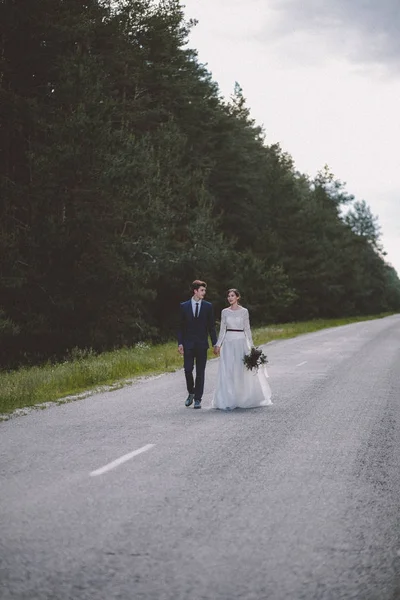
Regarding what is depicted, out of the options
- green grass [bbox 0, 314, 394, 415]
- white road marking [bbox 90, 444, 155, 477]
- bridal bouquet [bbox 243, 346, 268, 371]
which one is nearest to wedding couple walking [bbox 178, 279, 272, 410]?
bridal bouquet [bbox 243, 346, 268, 371]

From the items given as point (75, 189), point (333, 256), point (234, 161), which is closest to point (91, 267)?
point (75, 189)

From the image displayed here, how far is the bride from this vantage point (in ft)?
41.8

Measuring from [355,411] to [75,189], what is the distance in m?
20.4

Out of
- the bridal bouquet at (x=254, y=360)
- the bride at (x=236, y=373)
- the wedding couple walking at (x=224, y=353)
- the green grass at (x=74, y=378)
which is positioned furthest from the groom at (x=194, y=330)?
the green grass at (x=74, y=378)

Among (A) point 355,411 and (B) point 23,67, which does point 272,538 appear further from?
(B) point 23,67

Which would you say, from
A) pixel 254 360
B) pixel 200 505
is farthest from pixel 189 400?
pixel 200 505

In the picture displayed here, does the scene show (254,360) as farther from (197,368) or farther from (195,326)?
(195,326)

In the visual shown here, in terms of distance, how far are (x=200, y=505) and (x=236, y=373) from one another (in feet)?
21.9

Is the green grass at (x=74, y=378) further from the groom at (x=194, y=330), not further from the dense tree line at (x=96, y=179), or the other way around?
the dense tree line at (x=96, y=179)

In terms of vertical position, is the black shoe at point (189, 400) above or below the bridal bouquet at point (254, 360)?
below

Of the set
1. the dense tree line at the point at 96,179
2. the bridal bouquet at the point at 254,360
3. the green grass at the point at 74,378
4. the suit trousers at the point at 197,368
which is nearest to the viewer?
the bridal bouquet at the point at 254,360

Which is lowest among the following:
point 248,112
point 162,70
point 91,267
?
point 91,267

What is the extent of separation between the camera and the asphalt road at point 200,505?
441 centimetres

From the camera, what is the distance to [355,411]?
1223cm
